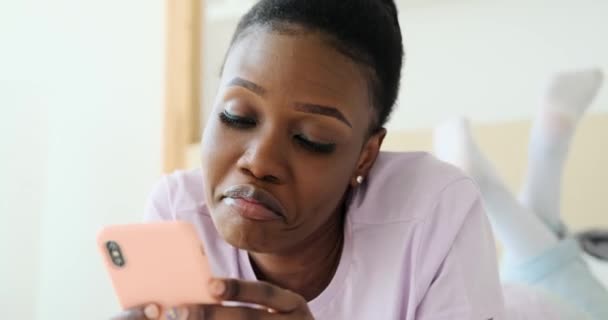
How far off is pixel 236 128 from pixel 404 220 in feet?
0.66

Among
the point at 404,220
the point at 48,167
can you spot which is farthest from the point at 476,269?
the point at 48,167

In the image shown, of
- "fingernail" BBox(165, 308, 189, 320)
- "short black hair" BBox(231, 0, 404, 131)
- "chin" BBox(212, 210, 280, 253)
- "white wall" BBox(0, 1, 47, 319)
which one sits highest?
"short black hair" BBox(231, 0, 404, 131)

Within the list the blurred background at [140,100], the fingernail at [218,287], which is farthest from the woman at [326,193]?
the blurred background at [140,100]

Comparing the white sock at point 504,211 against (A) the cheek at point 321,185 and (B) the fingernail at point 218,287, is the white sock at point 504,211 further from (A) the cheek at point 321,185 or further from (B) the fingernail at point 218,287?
(B) the fingernail at point 218,287

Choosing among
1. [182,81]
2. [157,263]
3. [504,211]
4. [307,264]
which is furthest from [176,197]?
[182,81]

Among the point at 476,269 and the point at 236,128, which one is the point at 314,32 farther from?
the point at 476,269

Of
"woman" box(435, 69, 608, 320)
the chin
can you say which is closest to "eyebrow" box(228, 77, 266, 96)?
the chin

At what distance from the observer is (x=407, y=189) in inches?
26.5

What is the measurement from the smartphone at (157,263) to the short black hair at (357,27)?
21 cm

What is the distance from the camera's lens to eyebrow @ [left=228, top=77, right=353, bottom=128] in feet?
1.78

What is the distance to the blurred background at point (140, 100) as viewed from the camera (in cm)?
120

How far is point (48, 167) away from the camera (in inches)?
55.7

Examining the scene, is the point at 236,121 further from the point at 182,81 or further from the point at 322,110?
the point at 182,81

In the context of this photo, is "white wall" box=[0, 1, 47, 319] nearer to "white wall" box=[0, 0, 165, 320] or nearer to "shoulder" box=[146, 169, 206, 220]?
"white wall" box=[0, 0, 165, 320]
